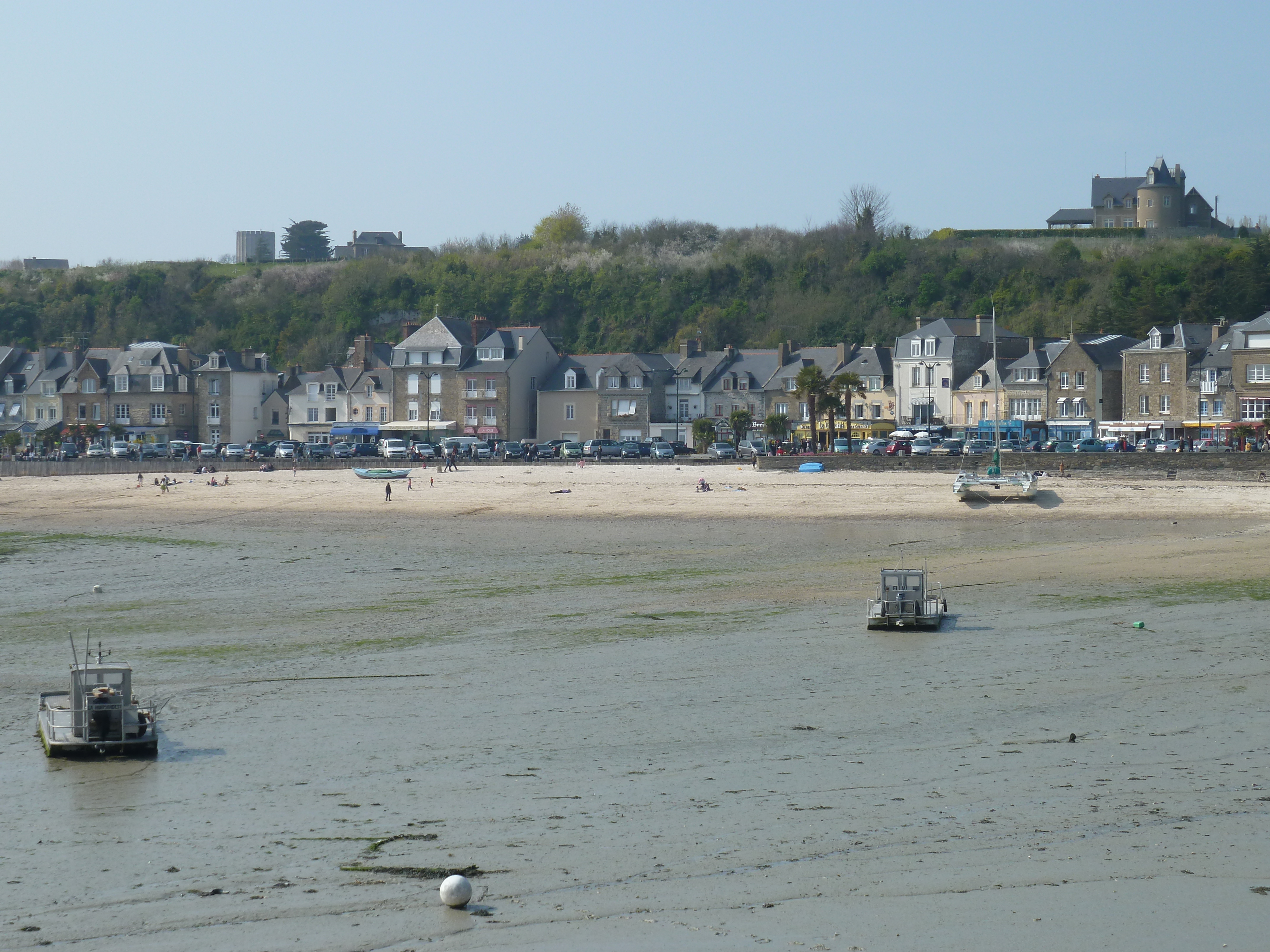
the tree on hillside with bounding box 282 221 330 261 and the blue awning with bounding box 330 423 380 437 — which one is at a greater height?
the tree on hillside with bounding box 282 221 330 261

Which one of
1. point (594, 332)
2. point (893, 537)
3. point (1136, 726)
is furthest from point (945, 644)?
point (594, 332)

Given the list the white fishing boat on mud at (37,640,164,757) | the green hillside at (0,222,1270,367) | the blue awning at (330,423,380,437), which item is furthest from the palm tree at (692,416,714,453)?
the white fishing boat on mud at (37,640,164,757)

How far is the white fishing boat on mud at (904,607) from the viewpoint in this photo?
1633cm

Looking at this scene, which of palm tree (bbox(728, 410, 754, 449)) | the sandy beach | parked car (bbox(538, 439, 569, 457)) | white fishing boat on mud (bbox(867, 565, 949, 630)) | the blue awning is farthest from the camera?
the blue awning

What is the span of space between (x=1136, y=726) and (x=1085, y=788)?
6.76 ft

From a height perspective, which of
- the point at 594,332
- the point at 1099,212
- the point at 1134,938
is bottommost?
the point at 1134,938

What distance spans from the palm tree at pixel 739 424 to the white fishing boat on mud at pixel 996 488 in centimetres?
2526

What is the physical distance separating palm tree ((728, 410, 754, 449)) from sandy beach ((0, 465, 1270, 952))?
122ft

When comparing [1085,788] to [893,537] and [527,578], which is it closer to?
[527,578]

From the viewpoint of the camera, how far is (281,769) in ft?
33.7

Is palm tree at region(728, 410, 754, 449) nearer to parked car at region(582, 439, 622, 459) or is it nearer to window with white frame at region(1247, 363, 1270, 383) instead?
parked car at region(582, 439, 622, 459)

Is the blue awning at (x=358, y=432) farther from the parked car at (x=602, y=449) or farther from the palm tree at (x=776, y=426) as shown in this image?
the palm tree at (x=776, y=426)

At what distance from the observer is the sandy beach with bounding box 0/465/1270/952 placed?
7.38 metres

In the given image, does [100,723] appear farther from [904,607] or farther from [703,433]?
[703,433]
